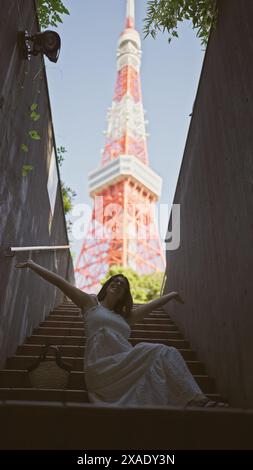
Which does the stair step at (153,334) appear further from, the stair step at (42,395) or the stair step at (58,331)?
the stair step at (42,395)

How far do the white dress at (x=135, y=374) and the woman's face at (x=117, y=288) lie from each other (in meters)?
0.39

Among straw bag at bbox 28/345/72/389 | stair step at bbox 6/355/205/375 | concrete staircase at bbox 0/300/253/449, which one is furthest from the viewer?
stair step at bbox 6/355/205/375

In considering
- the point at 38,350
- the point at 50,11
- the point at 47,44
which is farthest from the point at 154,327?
the point at 50,11

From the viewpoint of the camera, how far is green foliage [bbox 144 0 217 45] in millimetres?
2959

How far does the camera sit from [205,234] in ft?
10.5

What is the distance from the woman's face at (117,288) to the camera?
2.46 meters

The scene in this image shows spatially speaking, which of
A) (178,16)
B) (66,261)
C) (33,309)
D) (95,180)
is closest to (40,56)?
(178,16)

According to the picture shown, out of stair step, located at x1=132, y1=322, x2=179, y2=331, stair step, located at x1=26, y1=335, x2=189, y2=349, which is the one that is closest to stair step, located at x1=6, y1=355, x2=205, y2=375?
stair step, located at x1=26, y1=335, x2=189, y2=349

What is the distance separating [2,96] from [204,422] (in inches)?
77.6

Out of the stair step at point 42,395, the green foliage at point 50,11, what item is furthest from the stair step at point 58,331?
the green foliage at point 50,11

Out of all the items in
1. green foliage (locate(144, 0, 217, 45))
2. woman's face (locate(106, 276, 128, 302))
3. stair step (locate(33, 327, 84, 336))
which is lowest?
stair step (locate(33, 327, 84, 336))

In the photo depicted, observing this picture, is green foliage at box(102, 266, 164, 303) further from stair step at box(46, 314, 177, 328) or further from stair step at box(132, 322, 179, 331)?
stair step at box(132, 322, 179, 331)

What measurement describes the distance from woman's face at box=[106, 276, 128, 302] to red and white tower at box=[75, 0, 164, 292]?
54.5 feet

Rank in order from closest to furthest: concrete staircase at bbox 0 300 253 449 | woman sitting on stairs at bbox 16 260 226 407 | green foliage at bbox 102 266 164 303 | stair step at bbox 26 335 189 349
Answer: concrete staircase at bbox 0 300 253 449
woman sitting on stairs at bbox 16 260 226 407
stair step at bbox 26 335 189 349
green foliage at bbox 102 266 164 303
